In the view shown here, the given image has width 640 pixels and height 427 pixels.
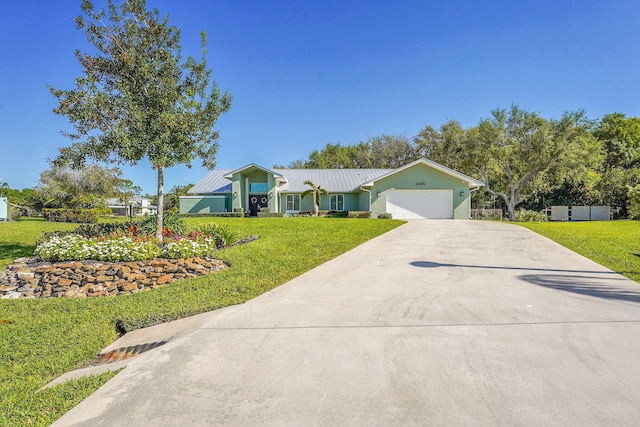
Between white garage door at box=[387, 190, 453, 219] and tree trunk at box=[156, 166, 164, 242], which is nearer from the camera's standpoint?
tree trunk at box=[156, 166, 164, 242]

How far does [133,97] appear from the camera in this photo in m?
8.39

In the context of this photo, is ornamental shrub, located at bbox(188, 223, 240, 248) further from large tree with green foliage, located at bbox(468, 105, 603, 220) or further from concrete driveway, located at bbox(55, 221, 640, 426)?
large tree with green foliage, located at bbox(468, 105, 603, 220)

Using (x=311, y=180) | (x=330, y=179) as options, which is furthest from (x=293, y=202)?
(x=330, y=179)

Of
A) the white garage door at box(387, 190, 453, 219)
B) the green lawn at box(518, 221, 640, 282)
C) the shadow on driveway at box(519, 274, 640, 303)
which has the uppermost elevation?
the white garage door at box(387, 190, 453, 219)

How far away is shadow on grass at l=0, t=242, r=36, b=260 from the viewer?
9.56 m

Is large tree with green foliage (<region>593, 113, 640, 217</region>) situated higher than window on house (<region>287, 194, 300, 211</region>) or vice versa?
large tree with green foliage (<region>593, 113, 640, 217</region>)

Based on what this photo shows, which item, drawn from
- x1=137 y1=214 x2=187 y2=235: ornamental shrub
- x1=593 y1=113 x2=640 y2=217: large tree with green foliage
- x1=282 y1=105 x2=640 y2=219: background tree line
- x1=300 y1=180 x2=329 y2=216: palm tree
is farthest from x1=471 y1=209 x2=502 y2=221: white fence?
x1=137 y1=214 x2=187 y2=235: ornamental shrub

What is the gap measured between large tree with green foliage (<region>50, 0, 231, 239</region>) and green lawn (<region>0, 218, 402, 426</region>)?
Answer: 3.10m

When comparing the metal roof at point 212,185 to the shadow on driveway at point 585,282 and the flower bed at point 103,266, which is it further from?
the shadow on driveway at point 585,282

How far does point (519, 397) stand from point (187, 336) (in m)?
3.25

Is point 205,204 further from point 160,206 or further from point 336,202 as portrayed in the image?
point 160,206

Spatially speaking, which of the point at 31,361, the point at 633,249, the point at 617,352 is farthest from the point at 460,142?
the point at 31,361

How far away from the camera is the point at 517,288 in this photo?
5641 millimetres

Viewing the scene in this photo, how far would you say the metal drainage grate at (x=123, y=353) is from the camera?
380 cm
